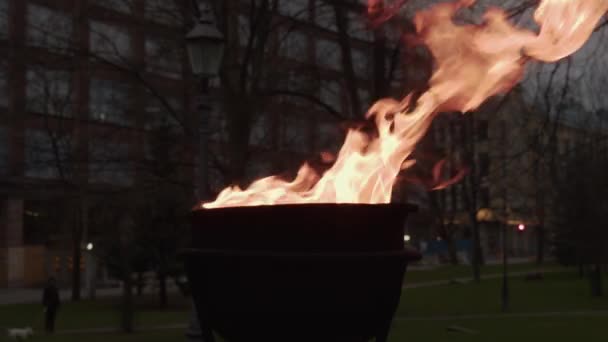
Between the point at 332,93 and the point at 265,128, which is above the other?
the point at 332,93

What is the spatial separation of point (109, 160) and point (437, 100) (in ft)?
39.2

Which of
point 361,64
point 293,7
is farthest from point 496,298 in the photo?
point 293,7

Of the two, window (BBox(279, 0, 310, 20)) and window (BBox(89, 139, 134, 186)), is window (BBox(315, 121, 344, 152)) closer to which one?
window (BBox(279, 0, 310, 20))

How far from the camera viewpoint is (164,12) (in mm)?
17594

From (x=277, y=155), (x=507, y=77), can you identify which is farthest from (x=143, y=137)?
(x=507, y=77)

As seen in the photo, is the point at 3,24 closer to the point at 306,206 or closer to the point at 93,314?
the point at 93,314

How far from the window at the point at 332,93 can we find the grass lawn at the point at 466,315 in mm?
6007

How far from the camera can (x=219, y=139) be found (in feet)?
70.9

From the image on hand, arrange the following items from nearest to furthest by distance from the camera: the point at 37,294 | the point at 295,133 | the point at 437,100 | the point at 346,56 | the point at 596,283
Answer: the point at 437,100 < the point at 346,56 < the point at 295,133 < the point at 596,283 < the point at 37,294

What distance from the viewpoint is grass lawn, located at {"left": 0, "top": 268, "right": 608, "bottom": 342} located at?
17078 mm

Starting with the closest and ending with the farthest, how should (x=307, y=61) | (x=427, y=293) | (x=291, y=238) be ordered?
1. (x=291, y=238)
2. (x=307, y=61)
3. (x=427, y=293)

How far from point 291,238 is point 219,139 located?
16.8 m

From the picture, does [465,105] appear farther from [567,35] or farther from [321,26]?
A: [321,26]

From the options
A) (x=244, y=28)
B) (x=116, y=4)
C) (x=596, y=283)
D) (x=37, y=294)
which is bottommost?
(x=37, y=294)
